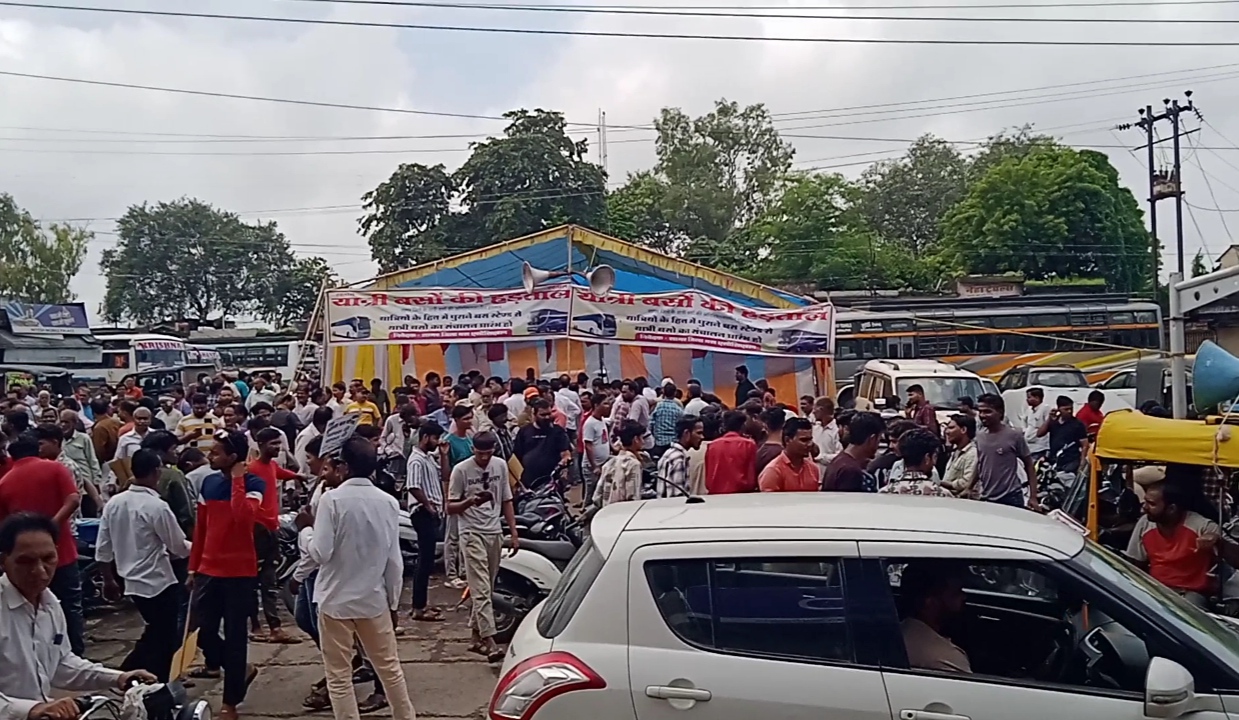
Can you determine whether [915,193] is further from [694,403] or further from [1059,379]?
[694,403]

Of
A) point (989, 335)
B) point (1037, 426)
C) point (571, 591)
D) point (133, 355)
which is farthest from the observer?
point (133, 355)

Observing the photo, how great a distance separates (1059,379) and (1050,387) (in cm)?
67

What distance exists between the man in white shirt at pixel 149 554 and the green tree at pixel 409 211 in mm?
37347

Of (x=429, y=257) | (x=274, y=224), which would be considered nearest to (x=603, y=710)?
(x=429, y=257)

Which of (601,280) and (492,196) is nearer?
(601,280)

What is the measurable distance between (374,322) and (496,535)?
405 inches

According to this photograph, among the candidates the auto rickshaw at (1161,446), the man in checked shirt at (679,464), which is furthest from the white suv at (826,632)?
the man in checked shirt at (679,464)

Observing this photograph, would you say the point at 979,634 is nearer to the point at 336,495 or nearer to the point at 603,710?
the point at 603,710

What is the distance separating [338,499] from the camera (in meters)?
5.64

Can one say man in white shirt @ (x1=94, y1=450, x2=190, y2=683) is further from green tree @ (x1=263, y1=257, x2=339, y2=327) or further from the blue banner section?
green tree @ (x1=263, y1=257, x2=339, y2=327)

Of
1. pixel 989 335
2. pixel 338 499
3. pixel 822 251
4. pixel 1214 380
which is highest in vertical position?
pixel 822 251

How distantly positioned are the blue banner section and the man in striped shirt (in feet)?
94.0

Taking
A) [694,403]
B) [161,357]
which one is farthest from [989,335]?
[161,357]

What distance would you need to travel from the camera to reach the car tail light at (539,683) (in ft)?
12.2
